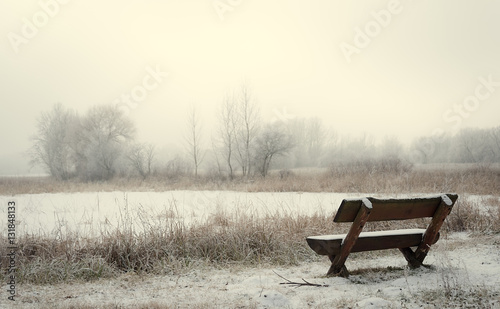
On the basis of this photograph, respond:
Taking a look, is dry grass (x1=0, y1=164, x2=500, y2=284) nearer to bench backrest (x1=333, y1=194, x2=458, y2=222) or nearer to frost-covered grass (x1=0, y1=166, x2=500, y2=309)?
frost-covered grass (x1=0, y1=166, x2=500, y2=309)

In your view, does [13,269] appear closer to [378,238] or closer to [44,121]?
[378,238]

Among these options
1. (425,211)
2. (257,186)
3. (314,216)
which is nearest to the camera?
(425,211)

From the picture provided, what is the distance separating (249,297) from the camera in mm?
3678

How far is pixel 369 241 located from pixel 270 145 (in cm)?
2405

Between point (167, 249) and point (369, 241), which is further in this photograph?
point (167, 249)

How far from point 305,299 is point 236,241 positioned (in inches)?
95.6

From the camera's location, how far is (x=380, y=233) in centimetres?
427

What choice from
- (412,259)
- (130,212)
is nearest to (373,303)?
(412,259)

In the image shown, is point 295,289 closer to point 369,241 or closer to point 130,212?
point 369,241

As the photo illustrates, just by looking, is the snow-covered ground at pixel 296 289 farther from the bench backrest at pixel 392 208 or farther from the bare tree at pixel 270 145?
the bare tree at pixel 270 145

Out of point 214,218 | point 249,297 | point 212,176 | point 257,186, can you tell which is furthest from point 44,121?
point 249,297

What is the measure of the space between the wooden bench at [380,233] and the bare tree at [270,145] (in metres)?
23.1

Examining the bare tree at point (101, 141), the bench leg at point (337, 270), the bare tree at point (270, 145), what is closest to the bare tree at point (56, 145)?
the bare tree at point (101, 141)

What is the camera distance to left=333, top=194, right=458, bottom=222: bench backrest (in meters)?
3.64
